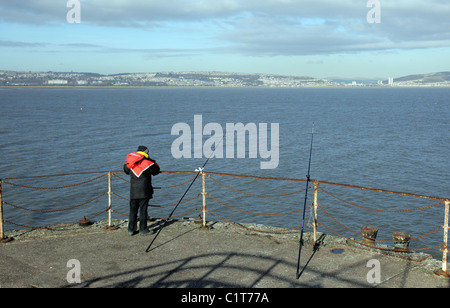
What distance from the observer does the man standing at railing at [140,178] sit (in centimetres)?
795

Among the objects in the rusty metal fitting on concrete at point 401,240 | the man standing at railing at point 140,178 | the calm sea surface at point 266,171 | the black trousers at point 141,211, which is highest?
the man standing at railing at point 140,178

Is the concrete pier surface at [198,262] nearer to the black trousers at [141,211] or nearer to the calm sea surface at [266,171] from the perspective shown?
the black trousers at [141,211]

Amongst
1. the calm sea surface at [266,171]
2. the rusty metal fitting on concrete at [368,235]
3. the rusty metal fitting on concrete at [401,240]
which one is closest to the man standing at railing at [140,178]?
the calm sea surface at [266,171]

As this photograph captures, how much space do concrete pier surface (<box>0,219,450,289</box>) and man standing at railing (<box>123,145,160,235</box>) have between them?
15.2 inches

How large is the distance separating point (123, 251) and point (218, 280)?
2.04m

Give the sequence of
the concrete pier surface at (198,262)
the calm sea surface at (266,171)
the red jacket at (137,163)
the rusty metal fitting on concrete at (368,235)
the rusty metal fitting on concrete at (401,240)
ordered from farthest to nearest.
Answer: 1. the calm sea surface at (266,171)
2. the rusty metal fitting on concrete at (401,240)
3. the rusty metal fitting on concrete at (368,235)
4. the red jacket at (137,163)
5. the concrete pier surface at (198,262)

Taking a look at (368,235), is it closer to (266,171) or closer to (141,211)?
(141,211)

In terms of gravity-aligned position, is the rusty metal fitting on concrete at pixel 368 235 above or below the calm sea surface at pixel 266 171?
above

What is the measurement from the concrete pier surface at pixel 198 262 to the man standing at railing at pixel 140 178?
15.2 inches

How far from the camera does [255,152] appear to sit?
34.5 metres

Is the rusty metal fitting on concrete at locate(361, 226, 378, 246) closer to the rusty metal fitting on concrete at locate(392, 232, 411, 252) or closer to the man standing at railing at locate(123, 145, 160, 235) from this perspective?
the rusty metal fitting on concrete at locate(392, 232, 411, 252)

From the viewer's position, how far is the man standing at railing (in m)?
7.95

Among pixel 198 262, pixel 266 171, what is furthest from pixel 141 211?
pixel 266 171

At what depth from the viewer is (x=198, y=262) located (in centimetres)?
696
